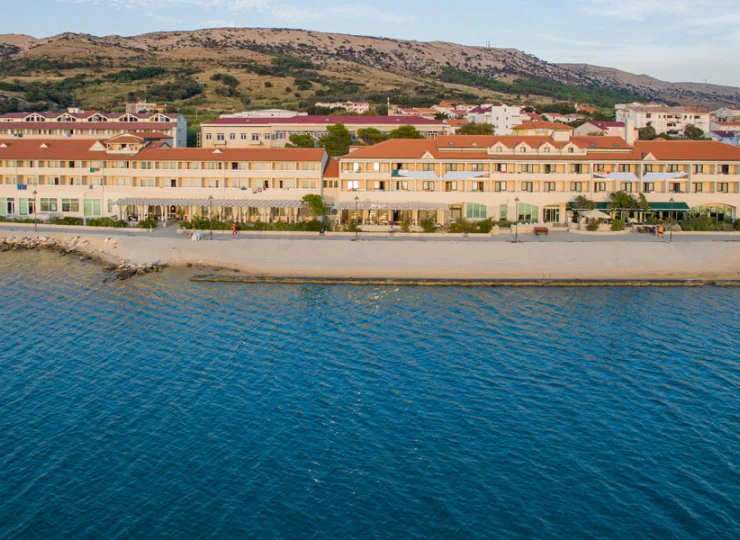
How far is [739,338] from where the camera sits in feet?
117

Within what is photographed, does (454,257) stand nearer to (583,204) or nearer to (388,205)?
(388,205)

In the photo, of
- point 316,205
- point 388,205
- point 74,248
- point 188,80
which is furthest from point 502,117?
point 74,248

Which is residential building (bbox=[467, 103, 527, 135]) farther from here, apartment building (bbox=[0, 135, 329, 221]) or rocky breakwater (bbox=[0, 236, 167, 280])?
rocky breakwater (bbox=[0, 236, 167, 280])

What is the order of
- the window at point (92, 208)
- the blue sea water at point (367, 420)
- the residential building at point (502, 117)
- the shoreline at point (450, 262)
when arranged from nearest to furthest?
the blue sea water at point (367, 420) < the shoreline at point (450, 262) < the window at point (92, 208) < the residential building at point (502, 117)

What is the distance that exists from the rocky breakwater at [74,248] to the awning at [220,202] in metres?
7.55

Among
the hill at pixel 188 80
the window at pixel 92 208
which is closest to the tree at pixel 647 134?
the hill at pixel 188 80

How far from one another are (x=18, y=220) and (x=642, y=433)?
5544 cm

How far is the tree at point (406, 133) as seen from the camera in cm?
8400

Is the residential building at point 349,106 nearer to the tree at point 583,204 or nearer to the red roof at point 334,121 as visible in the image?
the red roof at point 334,121

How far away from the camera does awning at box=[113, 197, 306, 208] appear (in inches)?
2501

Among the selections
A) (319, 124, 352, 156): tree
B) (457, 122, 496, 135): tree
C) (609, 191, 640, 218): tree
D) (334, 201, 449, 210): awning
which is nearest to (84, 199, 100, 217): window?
(334, 201, 449, 210): awning

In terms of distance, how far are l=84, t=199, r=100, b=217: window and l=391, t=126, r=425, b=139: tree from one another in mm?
31466

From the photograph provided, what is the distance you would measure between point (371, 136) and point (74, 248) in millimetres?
39756

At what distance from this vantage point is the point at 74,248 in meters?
57.7
